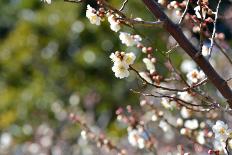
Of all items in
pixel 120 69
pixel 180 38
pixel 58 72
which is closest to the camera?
pixel 180 38

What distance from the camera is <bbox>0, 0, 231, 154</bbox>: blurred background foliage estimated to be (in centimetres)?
848

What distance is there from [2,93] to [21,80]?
406 mm

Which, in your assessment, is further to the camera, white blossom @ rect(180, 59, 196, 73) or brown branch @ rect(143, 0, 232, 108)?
white blossom @ rect(180, 59, 196, 73)

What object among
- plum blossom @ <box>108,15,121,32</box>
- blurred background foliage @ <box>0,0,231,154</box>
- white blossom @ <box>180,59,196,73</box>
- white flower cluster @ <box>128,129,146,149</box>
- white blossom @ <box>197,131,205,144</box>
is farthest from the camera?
blurred background foliage @ <box>0,0,231,154</box>

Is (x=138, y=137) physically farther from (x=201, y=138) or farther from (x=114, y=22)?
(x=114, y=22)

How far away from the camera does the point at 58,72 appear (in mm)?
9281

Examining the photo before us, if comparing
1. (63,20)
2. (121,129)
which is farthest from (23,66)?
(121,129)

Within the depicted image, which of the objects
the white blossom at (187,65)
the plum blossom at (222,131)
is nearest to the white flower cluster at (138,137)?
the plum blossom at (222,131)

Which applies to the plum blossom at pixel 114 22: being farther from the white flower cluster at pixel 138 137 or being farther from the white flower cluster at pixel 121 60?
the white flower cluster at pixel 138 137

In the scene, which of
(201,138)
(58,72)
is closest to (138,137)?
(201,138)

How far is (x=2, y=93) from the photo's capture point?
981 cm

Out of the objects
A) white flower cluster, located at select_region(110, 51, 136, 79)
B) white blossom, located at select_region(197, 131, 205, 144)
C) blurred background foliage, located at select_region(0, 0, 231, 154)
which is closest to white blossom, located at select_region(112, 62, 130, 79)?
white flower cluster, located at select_region(110, 51, 136, 79)

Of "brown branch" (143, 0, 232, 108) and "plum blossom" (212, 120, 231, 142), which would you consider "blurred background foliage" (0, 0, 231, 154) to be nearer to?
"plum blossom" (212, 120, 231, 142)

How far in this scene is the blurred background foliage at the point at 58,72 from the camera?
8477mm
